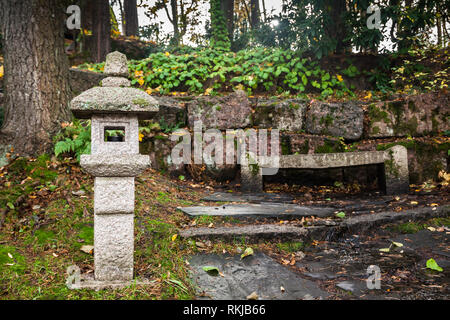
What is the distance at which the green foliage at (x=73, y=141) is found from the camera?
→ 12.6 feet

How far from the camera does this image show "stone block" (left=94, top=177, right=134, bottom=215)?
222 cm

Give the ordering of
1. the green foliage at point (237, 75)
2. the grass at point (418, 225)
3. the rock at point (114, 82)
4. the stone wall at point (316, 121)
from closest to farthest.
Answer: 1. the rock at point (114, 82)
2. the grass at point (418, 225)
3. the stone wall at point (316, 121)
4. the green foliage at point (237, 75)

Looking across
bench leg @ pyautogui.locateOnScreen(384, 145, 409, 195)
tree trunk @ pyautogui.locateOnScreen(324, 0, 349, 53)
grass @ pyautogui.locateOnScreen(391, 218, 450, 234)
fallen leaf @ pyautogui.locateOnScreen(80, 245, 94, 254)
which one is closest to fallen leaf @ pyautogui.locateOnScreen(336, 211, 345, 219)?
grass @ pyautogui.locateOnScreen(391, 218, 450, 234)

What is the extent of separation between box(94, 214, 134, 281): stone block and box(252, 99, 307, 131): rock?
13.6 ft

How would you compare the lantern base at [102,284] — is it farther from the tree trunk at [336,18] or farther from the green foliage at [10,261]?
the tree trunk at [336,18]

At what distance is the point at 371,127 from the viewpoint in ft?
19.0

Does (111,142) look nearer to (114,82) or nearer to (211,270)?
(114,82)

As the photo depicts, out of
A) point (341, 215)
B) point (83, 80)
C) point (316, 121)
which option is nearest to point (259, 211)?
point (341, 215)

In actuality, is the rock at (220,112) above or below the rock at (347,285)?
above

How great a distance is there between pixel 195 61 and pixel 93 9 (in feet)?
13.4

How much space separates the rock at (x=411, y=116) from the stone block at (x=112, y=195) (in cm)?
506

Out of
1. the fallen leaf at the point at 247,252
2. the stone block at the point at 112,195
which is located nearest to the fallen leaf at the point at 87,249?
the stone block at the point at 112,195
